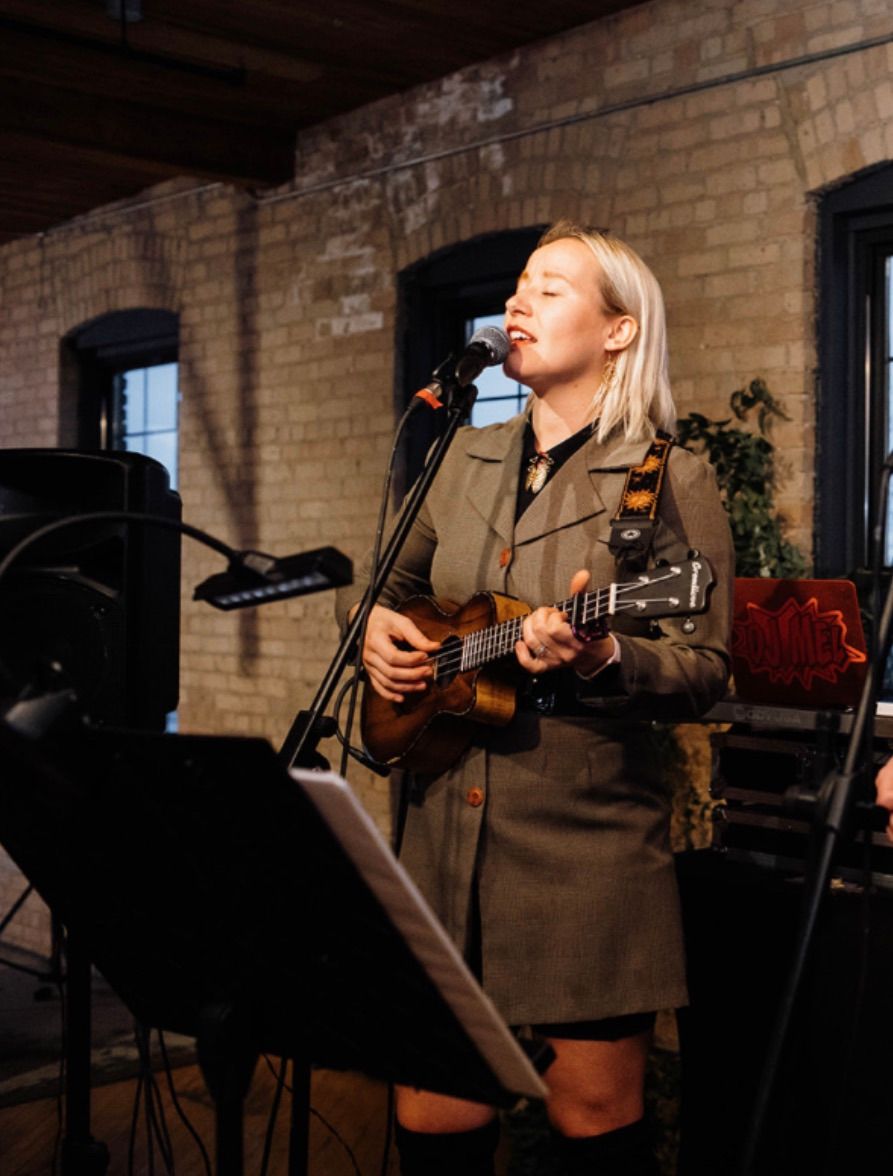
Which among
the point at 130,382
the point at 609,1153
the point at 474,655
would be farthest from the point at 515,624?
the point at 130,382

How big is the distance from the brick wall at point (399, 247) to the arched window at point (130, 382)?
12 centimetres

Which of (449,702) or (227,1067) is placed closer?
(227,1067)

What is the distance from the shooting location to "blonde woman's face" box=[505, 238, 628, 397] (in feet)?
7.91

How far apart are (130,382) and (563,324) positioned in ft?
19.0

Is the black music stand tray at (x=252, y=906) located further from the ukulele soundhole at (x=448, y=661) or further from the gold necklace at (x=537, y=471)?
the gold necklace at (x=537, y=471)

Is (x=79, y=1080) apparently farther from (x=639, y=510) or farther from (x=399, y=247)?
(x=399, y=247)

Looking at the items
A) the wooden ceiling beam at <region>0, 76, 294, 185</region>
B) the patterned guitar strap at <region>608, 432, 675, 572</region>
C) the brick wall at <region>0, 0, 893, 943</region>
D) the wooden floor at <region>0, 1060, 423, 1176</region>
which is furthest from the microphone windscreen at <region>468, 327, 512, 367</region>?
the wooden ceiling beam at <region>0, 76, 294, 185</region>

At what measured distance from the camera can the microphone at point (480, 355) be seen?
7.77 feet

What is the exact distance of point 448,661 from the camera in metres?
2.42

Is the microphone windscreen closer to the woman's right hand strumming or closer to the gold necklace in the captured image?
the gold necklace

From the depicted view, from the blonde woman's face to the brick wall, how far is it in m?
2.05

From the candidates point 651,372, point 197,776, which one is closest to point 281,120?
point 651,372

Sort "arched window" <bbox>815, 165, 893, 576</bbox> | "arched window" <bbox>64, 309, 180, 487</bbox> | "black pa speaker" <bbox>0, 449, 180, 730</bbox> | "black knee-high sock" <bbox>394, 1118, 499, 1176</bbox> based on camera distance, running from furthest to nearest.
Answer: "arched window" <bbox>64, 309, 180, 487</bbox> → "arched window" <bbox>815, 165, 893, 576</bbox> → "black pa speaker" <bbox>0, 449, 180, 730</bbox> → "black knee-high sock" <bbox>394, 1118, 499, 1176</bbox>

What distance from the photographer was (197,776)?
4.84 feet
